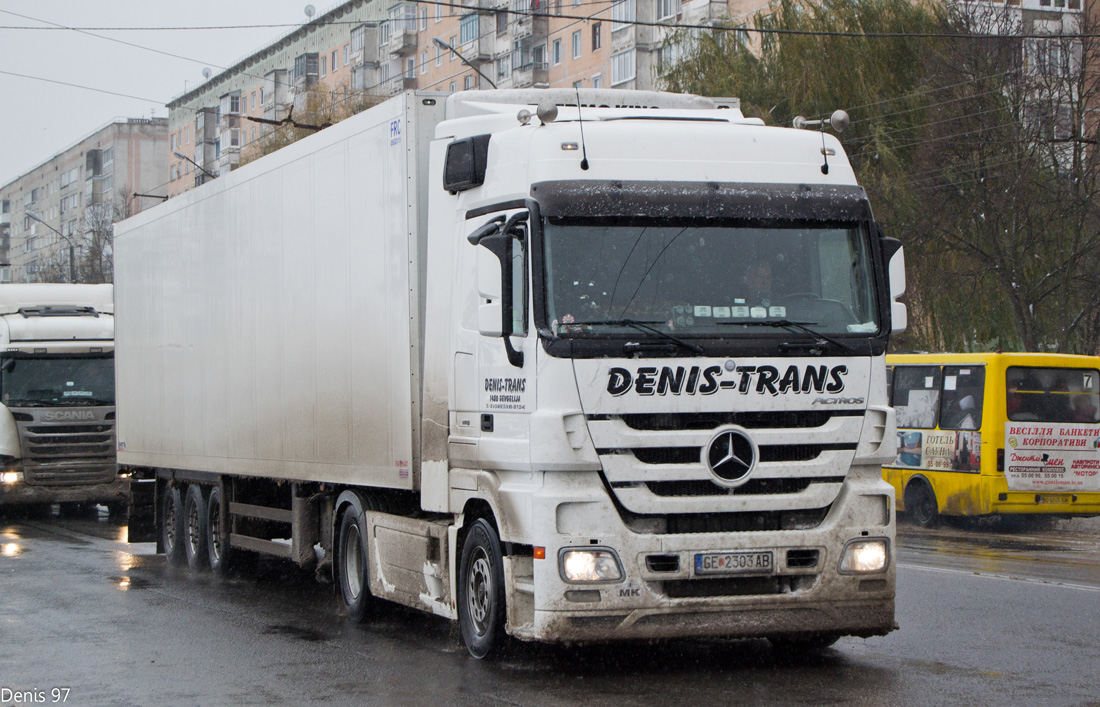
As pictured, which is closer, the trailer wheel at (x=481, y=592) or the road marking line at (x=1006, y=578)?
the trailer wheel at (x=481, y=592)

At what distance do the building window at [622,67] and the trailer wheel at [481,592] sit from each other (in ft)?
164

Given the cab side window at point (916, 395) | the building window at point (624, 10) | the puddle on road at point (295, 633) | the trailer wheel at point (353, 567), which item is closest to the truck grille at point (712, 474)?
the puddle on road at point (295, 633)

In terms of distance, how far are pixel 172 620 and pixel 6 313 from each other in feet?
46.4

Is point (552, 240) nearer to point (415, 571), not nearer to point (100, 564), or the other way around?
point (415, 571)

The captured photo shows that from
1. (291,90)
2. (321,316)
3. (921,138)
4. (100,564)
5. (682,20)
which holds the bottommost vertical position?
(100,564)

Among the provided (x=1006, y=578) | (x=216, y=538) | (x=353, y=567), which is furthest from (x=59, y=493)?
(x=1006, y=578)

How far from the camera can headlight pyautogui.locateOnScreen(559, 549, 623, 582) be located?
8.10 m

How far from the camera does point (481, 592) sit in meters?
9.00

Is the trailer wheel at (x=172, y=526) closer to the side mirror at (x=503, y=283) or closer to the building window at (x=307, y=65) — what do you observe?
the side mirror at (x=503, y=283)

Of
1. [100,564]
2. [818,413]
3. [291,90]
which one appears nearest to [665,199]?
[818,413]

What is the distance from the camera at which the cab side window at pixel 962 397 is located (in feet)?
67.3

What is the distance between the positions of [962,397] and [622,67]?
3921 centimetres

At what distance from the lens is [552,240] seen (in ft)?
27.3

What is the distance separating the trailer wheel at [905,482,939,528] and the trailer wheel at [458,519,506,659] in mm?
13280
